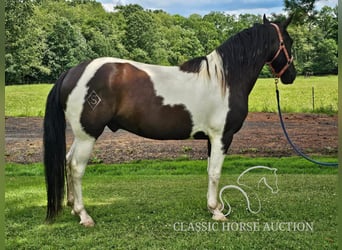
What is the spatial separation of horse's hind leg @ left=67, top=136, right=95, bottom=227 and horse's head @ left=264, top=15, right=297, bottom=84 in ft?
5.39

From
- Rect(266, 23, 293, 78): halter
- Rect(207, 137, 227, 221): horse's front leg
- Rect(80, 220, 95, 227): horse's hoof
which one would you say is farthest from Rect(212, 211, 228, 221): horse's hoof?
Rect(266, 23, 293, 78): halter

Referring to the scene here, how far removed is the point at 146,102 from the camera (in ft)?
10.3

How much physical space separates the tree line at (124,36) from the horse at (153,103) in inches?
14.3

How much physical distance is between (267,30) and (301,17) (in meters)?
0.48

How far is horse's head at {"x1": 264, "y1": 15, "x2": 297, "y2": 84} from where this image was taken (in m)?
3.36

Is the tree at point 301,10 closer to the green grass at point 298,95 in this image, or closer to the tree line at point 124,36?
the tree line at point 124,36

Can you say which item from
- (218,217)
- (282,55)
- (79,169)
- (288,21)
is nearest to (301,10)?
(288,21)

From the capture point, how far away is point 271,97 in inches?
145

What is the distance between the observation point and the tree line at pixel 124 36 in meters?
3.54

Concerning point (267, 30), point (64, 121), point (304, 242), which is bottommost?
point (304, 242)

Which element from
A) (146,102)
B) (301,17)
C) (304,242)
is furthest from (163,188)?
(301,17)

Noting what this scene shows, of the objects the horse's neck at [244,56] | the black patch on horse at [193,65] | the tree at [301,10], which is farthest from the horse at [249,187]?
the tree at [301,10]

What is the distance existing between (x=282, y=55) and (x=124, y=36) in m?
1.39

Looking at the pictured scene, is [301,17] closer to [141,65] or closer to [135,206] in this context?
[141,65]
